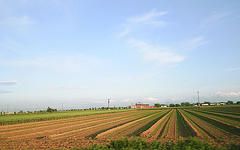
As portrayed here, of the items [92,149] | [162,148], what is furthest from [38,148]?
[162,148]

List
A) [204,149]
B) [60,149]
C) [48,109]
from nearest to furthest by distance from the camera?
[204,149] → [60,149] → [48,109]

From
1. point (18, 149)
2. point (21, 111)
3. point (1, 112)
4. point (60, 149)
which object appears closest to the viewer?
point (60, 149)

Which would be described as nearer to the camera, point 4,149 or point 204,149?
point 204,149

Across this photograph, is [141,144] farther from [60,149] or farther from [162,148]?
[60,149]

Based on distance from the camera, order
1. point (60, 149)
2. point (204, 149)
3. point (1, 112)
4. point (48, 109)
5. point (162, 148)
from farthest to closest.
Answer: point (48, 109)
point (1, 112)
point (60, 149)
point (162, 148)
point (204, 149)

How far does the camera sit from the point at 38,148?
803 inches

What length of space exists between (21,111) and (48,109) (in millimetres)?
23158

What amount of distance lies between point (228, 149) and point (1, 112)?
94.9 metres

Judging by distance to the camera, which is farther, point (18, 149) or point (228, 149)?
point (18, 149)

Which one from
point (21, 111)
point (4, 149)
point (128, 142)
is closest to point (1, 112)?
point (21, 111)

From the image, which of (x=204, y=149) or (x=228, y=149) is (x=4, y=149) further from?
(x=228, y=149)

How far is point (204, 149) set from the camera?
15.4m

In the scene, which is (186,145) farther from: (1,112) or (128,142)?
(1,112)

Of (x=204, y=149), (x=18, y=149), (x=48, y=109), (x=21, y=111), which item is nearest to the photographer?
(x=204, y=149)
